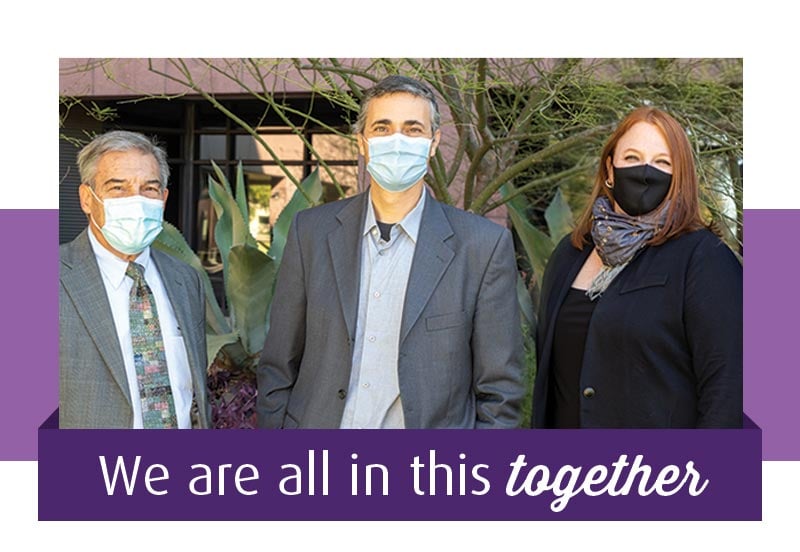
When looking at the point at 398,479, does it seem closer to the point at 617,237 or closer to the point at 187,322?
the point at 187,322

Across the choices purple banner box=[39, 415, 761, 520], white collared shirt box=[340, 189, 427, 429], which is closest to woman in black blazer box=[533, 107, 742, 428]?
purple banner box=[39, 415, 761, 520]

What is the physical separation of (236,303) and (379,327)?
1530 millimetres

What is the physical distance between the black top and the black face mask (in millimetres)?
292

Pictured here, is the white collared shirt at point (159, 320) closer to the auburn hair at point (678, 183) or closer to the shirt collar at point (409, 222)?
the shirt collar at point (409, 222)

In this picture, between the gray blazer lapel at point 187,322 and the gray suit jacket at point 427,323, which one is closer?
the gray suit jacket at point 427,323

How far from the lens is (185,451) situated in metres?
2.95

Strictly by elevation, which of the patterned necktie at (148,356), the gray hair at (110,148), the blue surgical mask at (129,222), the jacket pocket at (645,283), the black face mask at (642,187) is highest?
the gray hair at (110,148)

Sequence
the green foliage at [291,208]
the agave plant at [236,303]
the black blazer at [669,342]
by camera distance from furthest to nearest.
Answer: the green foliage at [291,208] < the agave plant at [236,303] < the black blazer at [669,342]

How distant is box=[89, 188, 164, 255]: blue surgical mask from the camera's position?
111 inches

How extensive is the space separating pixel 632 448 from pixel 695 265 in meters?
0.59

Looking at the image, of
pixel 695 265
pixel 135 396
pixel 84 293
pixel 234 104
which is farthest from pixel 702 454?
pixel 234 104

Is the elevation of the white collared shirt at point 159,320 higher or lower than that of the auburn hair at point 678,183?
lower

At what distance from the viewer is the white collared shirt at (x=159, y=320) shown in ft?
9.19

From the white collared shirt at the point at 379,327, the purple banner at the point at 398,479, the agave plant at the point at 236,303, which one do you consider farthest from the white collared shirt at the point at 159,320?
the agave plant at the point at 236,303
